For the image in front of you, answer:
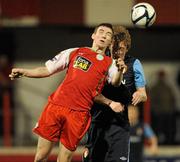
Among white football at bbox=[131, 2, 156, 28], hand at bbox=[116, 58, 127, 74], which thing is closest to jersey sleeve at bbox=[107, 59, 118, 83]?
hand at bbox=[116, 58, 127, 74]

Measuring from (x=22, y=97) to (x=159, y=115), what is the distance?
3334 millimetres

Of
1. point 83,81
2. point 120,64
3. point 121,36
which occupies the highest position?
point 121,36

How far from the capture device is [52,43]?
18406 mm

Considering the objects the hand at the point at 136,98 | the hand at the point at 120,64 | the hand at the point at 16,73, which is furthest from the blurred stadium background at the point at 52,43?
the hand at the point at 120,64

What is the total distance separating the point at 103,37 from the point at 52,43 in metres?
10.5

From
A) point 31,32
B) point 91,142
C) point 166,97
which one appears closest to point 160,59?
point 166,97

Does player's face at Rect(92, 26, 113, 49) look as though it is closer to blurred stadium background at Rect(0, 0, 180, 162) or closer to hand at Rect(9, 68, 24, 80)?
hand at Rect(9, 68, 24, 80)

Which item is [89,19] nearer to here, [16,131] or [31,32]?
[31,32]

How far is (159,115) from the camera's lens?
17172 mm

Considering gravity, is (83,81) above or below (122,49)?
below

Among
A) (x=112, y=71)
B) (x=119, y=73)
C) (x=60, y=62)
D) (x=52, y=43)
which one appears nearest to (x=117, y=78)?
(x=119, y=73)

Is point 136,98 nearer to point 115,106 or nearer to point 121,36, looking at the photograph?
point 115,106

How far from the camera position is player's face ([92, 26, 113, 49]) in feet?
26.0

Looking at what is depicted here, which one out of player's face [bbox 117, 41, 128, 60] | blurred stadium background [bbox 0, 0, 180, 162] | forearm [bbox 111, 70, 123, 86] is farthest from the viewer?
blurred stadium background [bbox 0, 0, 180, 162]
